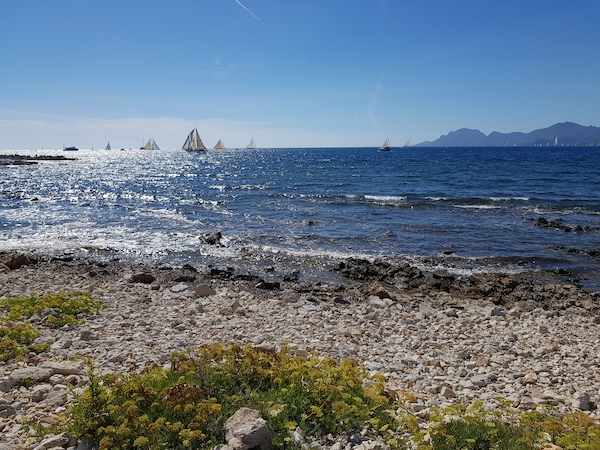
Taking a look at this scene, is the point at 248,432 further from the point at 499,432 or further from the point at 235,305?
the point at 235,305

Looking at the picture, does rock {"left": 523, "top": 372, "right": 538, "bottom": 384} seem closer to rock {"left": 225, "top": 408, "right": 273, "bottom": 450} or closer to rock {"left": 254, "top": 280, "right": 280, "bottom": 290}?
rock {"left": 225, "top": 408, "right": 273, "bottom": 450}

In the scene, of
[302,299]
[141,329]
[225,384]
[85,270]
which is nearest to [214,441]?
[225,384]

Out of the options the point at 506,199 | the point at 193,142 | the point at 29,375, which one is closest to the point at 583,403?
the point at 29,375

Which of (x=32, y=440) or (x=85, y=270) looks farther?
(x=85, y=270)

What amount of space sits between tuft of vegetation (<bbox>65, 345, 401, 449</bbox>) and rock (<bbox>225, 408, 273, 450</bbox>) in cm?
13

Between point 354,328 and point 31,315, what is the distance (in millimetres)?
7357

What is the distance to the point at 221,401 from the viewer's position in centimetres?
552

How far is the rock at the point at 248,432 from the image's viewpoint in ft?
15.3

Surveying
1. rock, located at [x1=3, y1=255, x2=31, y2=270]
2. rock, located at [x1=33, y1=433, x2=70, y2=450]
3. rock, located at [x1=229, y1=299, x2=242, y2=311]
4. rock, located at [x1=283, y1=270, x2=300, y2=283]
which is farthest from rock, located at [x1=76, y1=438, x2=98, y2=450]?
rock, located at [x1=3, y1=255, x2=31, y2=270]

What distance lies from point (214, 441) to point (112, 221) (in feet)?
85.1

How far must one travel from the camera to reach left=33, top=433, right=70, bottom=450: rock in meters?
4.66

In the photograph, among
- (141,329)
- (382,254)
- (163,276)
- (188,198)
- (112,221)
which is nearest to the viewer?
(141,329)

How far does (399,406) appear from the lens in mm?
5969

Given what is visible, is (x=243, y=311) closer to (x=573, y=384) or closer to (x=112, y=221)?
(x=573, y=384)
